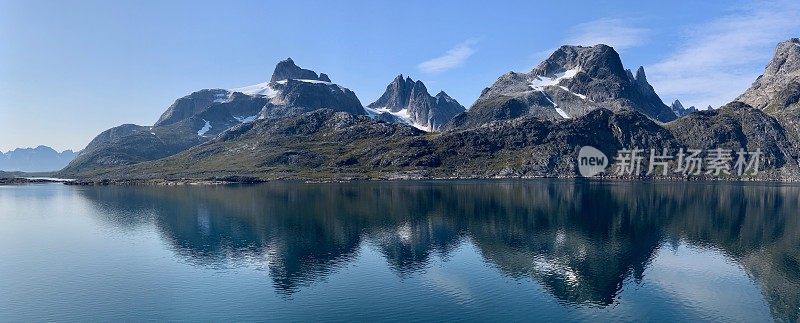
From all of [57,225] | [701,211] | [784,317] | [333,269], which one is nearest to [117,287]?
[333,269]

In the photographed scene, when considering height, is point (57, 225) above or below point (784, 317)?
above

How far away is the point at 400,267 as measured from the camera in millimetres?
100875

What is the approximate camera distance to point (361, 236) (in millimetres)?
133000

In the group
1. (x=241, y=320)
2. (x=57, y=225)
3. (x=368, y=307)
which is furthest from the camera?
(x=57, y=225)

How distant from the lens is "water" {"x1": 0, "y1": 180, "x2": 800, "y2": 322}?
75375 millimetres

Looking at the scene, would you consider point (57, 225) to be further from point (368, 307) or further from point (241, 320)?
point (368, 307)

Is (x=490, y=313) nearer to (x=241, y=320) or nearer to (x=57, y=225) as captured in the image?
(x=241, y=320)

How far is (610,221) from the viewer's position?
16100cm

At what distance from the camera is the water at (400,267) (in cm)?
7538

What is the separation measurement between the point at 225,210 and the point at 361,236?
75.5 meters

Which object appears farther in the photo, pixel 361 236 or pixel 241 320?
A: pixel 361 236

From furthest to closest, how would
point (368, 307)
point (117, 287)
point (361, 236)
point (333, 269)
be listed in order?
point (361, 236) < point (333, 269) < point (117, 287) < point (368, 307)

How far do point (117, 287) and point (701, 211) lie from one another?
627 ft

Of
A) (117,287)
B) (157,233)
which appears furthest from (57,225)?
(117,287)
